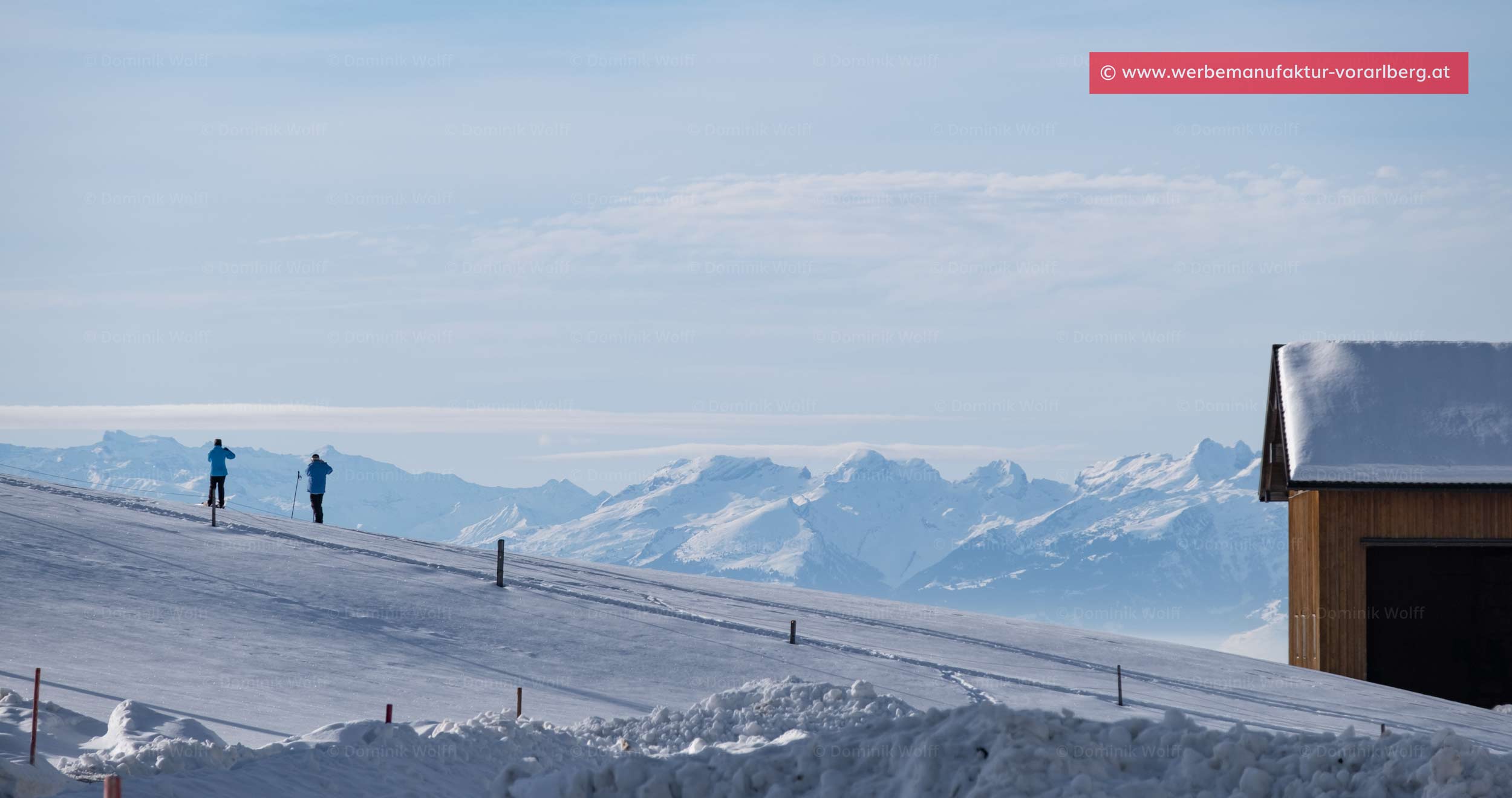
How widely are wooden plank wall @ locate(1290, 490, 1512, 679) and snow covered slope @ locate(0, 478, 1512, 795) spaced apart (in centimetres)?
123

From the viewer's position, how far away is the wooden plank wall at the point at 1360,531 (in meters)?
26.4

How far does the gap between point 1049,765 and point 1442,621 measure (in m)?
19.0

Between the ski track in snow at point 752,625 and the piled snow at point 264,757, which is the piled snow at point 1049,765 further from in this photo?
the ski track in snow at point 752,625

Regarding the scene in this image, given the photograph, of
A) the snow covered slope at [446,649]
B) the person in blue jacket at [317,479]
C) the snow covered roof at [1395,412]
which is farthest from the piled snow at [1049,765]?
the person in blue jacket at [317,479]

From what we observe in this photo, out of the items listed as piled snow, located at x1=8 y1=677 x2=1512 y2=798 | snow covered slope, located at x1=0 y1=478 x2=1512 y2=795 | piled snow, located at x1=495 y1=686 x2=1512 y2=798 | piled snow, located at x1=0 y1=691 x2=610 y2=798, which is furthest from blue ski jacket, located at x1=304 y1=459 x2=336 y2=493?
piled snow, located at x1=495 y1=686 x2=1512 y2=798

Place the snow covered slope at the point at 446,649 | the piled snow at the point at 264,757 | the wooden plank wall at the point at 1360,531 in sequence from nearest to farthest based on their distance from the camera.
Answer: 1. the piled snow at the point at 264,757
2. the snow covered slope at the point at 446,649
3. the wooden plank wall at the point at 1360,531

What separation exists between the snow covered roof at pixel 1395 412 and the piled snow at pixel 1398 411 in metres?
0.02

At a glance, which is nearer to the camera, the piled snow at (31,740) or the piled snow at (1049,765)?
the piled snow at (31,740)

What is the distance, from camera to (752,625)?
2423 centimetres

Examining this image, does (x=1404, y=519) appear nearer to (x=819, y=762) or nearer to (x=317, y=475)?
(x=819, y=762)

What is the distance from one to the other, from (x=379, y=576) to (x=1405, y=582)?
1812 cm

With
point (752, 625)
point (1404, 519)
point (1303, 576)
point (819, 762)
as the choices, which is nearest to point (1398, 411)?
point (1404, 519)

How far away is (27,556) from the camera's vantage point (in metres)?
23.1

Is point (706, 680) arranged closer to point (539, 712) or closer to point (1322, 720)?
point (539, 712)
